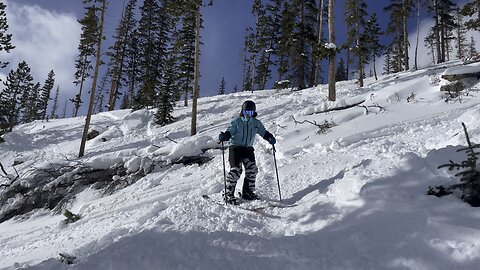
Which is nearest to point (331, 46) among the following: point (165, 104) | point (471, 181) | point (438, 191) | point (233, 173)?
point (233, 173)

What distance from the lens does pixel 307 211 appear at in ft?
18.4

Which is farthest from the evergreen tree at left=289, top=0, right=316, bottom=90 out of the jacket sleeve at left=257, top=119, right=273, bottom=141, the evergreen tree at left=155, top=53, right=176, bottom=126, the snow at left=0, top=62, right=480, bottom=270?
the jacket sleeve at left=257, top=119, right=273, bottom=141

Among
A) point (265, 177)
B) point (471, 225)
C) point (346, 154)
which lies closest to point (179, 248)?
point (471, 225)

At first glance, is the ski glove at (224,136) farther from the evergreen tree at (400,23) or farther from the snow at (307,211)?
the evergreen tree at (400,23)

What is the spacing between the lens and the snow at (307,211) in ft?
12.7

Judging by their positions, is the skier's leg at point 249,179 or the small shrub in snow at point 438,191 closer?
the small shrub in snow at point 438,191

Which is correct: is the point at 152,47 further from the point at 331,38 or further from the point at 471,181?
the point at 471,181

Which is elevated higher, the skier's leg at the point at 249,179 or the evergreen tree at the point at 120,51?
the evergreen tree at the point at 120,51

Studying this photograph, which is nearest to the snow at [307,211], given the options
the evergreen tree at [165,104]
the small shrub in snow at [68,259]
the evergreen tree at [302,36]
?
the small shrub in snow at [68,259]

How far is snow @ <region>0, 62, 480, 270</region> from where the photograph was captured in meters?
3.88

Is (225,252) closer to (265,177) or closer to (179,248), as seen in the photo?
(179,248)

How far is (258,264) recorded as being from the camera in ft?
12.9

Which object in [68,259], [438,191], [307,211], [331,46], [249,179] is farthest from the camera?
[331,46]

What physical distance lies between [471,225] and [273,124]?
10206 mm
